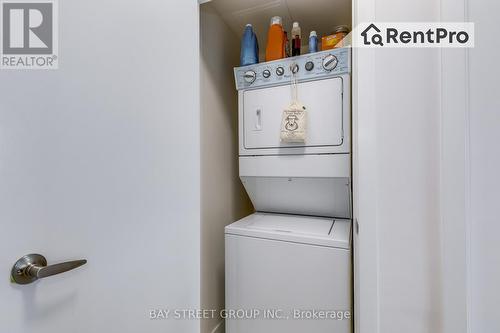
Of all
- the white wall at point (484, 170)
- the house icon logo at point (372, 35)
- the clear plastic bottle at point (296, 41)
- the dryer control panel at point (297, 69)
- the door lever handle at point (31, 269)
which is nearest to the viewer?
the door lever handle at point (31, 269)

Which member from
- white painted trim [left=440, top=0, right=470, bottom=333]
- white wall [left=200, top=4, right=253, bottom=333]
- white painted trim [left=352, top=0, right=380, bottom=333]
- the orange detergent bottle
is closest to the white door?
white wall [left=200, top=4, right=253, bottom=333]

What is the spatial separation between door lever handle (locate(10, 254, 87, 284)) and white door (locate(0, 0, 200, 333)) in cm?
1

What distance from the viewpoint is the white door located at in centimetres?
59

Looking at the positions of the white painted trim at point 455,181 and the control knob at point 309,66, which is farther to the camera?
the control knob at point 309,66

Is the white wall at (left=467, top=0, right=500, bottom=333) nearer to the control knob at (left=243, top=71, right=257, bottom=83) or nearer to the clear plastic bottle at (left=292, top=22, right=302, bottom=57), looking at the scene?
the clear plastic bottle at (left=292, top=22, right=302, bottom=57)

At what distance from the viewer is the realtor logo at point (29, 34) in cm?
58

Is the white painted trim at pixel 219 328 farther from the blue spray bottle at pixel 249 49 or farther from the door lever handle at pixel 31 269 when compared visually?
the blue spray bottle at pixel 249 49

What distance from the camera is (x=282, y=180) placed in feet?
5.61

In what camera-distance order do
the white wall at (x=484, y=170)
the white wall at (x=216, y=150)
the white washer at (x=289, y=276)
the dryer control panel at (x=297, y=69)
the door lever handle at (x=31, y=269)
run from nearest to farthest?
the door lever handle at (x=31, y=269), the white wall at (x=484, y=170), the white washer at (x=289, y=276), the dryer control panel at (x=297, y=69), the white wall at (x=216, y=150)

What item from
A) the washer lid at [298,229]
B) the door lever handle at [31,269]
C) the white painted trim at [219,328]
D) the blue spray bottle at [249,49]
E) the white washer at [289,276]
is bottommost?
the white painted trim at [219,328]

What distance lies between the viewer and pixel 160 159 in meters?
0.99

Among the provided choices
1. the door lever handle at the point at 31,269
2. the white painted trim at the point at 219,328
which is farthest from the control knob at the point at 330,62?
the white painted trim at the point at 219,328

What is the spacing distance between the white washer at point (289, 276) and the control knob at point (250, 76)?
3.47 ft

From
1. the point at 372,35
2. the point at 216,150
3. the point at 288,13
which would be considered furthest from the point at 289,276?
the point at 288,13
